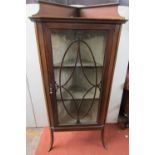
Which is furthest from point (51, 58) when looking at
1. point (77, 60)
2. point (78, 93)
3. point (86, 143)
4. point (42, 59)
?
point (86, 143)

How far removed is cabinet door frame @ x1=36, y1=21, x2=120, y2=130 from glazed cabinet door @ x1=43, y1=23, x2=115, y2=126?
2 centimetres

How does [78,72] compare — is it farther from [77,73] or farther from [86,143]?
[86,143]

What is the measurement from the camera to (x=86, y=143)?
1649 mm

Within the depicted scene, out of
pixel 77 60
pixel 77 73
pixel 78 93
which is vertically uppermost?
pixel 77 60

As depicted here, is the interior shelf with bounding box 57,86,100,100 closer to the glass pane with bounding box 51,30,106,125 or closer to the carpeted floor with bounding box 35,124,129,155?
the glass pane with bounding box 51,30,106,125

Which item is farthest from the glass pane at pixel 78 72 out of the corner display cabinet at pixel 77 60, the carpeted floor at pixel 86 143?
the carpeted floor at pixel 86 143

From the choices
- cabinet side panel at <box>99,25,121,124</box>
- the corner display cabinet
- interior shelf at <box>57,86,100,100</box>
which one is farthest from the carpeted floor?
interior shelf at <box>57,86,100,100</box>

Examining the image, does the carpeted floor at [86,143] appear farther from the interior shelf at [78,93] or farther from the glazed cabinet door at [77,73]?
the interior shelf at [78,93]

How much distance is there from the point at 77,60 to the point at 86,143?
34.4 inches
